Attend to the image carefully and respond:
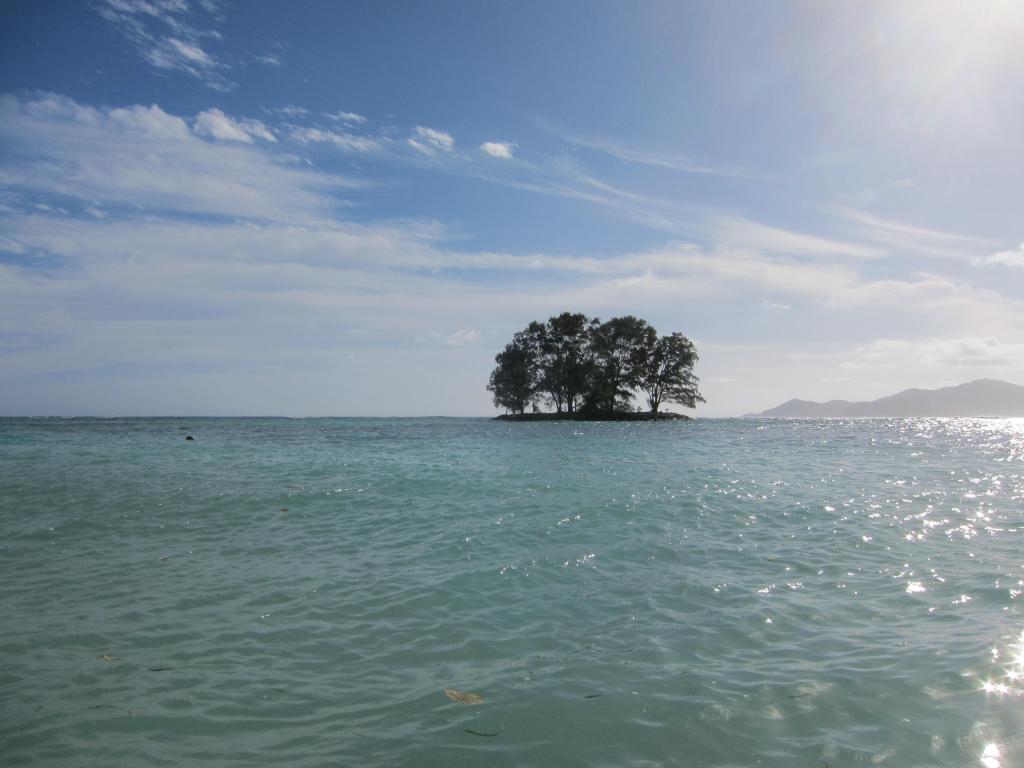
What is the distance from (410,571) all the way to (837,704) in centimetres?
570

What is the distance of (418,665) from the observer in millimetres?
5676

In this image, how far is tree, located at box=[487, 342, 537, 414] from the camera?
313 ft

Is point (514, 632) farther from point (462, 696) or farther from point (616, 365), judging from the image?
point (616, 365)

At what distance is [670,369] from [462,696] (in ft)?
292

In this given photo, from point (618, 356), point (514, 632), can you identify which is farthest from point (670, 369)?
point (514, 632)

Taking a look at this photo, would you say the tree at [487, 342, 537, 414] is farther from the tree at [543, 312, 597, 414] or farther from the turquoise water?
the turquoise water

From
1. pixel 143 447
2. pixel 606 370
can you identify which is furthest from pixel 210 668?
pixel 606 370

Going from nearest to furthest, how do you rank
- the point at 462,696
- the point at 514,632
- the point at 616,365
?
1. the point at 462,696
2. the point at 514,632
3. the point at 616,365

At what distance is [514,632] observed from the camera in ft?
21.1

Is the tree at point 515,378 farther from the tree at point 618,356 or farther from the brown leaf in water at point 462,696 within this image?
the brown leaf in water at point 462,696

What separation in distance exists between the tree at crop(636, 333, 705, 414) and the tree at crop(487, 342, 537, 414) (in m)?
16.9

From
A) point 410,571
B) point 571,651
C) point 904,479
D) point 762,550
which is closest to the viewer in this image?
point 571,651

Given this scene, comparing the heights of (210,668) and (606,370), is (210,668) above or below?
below

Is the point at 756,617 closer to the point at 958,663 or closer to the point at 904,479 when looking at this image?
the point at 958,663
